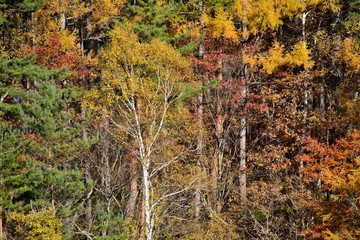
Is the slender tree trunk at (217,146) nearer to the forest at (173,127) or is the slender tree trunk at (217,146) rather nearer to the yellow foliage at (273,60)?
the forest at (173,127)

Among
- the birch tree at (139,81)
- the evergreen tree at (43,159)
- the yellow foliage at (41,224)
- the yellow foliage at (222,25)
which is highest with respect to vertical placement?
the yellow foliage at (222,25)

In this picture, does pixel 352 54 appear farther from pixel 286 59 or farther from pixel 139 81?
pixel 139 81

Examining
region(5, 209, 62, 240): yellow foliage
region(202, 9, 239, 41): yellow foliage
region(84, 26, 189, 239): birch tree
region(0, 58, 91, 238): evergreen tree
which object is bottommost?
region(5, 209, 62, 240): yellow foliage

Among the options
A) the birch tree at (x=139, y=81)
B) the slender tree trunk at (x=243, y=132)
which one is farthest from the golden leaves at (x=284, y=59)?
the birch tree at (x=139, y=81)

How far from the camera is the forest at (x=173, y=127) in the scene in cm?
→ 1491

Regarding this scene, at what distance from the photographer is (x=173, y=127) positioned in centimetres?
1780

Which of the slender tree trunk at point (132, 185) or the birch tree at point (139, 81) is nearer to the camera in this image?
the birch tree at point (139, 81)

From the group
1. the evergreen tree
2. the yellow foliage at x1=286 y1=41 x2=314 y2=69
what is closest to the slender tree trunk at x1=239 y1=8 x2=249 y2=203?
the yellow foliage at x1=286 y1=41 x2=314 y2=69

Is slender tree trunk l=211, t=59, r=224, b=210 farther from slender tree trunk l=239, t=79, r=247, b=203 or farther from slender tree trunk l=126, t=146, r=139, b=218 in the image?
slender tree trunk l=126, t=146, r=139, b=218

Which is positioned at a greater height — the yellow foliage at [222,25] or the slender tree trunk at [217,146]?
the yellow foliage at [222,25]

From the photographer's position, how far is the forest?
14.9m

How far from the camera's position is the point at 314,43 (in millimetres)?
21672

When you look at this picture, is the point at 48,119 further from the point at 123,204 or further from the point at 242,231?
the point at 242,231

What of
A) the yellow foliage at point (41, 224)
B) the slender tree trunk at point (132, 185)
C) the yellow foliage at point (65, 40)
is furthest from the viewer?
the yellow foliage at point (65, 40)
